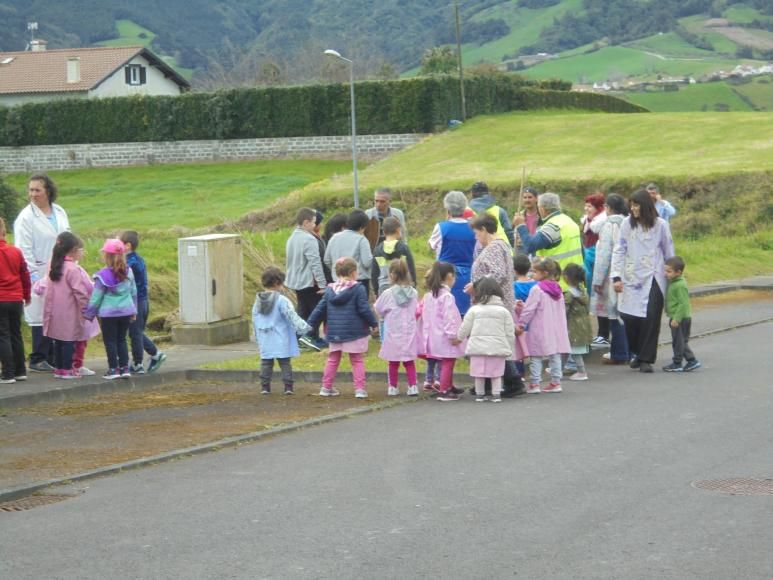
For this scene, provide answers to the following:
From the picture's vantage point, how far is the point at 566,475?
9.57 m

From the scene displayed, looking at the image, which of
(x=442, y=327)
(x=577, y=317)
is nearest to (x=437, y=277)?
(x=442, y=327)

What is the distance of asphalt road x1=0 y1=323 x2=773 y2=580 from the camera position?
7.46 m

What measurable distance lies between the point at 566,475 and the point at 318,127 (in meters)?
59.2

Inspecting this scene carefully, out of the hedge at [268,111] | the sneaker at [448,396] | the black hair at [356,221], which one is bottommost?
the sneaker at [448,396]

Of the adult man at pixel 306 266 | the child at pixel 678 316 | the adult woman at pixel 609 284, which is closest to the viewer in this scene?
the child at pixel 678 316

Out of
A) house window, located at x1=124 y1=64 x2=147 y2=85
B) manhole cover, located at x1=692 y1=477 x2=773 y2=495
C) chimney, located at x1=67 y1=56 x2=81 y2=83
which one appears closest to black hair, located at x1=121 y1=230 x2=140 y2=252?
manhole cover, located at x1=692 y1=477 x2=773 y2=495

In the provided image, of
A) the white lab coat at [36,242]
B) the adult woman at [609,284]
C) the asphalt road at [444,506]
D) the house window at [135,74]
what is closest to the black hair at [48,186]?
the white lab coat at [36,242]

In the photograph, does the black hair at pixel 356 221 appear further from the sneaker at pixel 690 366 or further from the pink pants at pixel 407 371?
the sneaker at pixel 690 366

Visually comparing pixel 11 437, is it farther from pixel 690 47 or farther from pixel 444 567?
pixel 690 47

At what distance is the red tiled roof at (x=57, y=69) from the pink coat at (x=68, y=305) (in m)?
80.5

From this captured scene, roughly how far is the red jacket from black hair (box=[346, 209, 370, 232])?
372 centimetres

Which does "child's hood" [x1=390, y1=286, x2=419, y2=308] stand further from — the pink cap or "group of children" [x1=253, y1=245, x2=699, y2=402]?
the pink cap

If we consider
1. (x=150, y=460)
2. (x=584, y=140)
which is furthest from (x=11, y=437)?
(x=584, y=140)

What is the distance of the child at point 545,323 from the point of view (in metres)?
13.9
